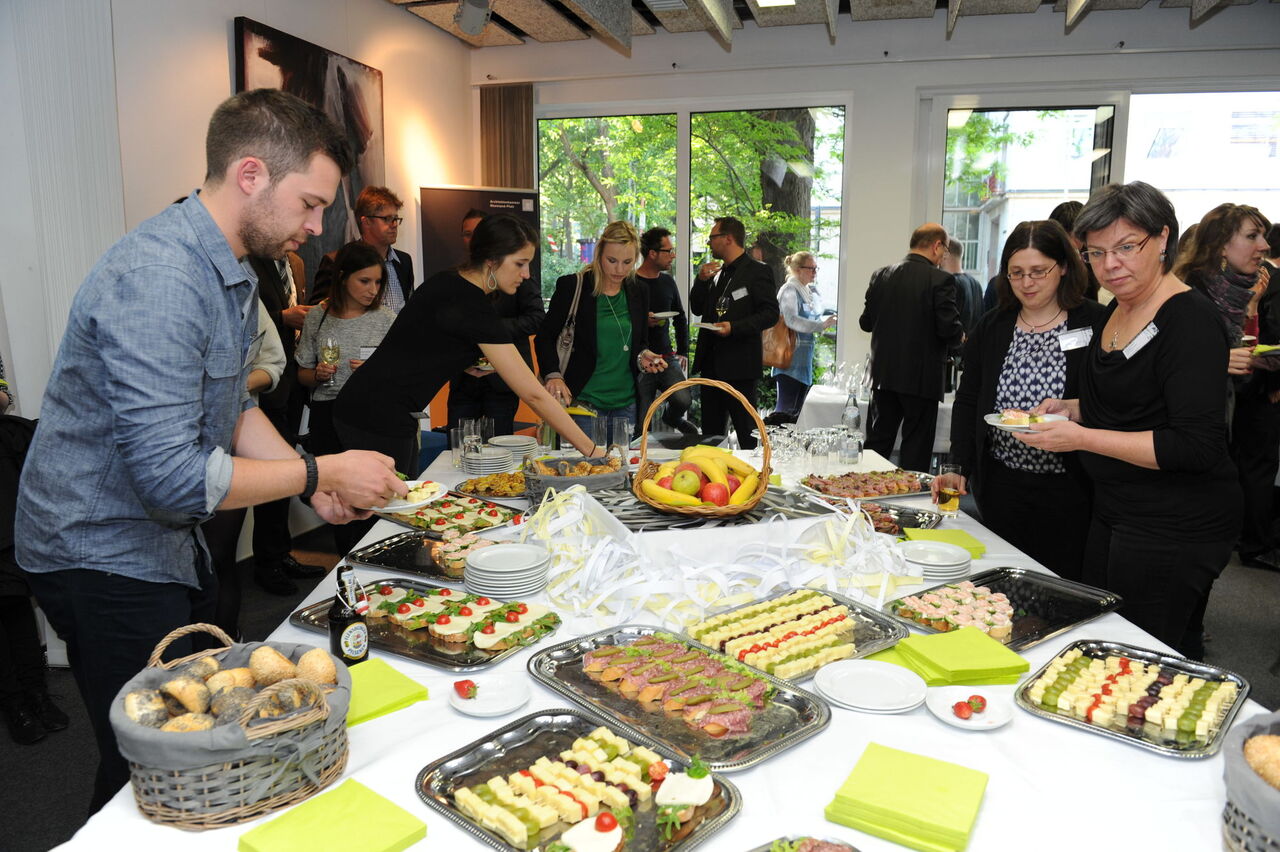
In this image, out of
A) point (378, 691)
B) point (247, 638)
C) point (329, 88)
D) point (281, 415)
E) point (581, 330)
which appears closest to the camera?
point (378, 691)

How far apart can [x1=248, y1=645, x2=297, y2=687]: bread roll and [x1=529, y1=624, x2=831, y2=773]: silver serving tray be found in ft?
1.38

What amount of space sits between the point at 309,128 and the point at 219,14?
366 cm

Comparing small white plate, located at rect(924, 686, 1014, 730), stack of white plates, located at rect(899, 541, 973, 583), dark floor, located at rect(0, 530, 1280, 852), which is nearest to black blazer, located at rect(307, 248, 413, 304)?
dark floor, located at rect(0, 530, 1280, 852)

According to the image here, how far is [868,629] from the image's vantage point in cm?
168

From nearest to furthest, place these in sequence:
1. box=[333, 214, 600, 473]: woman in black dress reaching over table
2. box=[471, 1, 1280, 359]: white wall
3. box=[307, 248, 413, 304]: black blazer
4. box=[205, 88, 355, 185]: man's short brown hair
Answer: box=[205, 88, 355, 185]: man's short brown hair < box=[333, 214, 600, 473]: woman in black dress reaching over table < box=[307, 248, 413, 304]: black blazer < box=[471, 1, 1280, 359]: white wall

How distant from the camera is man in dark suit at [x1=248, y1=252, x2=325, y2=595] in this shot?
360cm

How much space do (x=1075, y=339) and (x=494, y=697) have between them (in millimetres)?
1967

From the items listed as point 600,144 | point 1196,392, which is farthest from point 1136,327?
point 600,144

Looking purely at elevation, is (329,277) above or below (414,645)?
above

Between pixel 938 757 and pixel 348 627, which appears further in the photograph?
pixel 348 627

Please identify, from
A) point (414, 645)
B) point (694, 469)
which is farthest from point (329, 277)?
point (414, 645)

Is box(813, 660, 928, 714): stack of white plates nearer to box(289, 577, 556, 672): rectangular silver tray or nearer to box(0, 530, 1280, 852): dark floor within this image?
box(289, 577, 556, 672): rectangular silver tray

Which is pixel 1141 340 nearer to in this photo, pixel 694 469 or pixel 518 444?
pixel 694 469

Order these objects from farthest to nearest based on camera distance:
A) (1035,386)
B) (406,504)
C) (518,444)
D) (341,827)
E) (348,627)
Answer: (518,444)
(1035,386)
(406,504)
(348,627)
(341,827)
